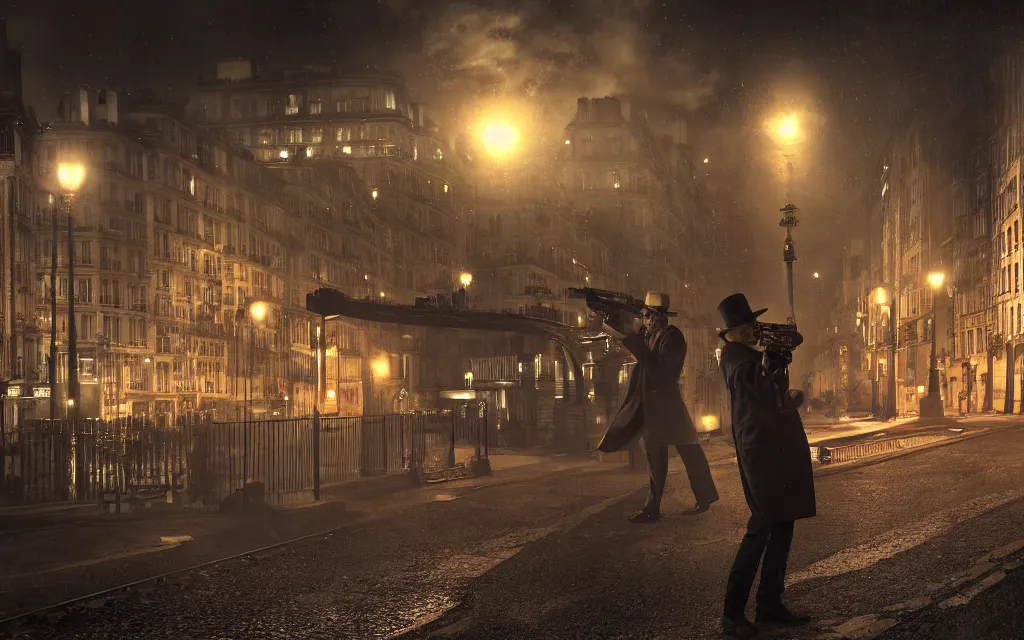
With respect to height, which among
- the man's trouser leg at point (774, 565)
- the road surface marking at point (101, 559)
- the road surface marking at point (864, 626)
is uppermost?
the man's trouser leg at point (774, 565)

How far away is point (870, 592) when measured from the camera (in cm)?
627

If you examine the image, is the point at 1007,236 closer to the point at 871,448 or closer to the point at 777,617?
the point at 871,448

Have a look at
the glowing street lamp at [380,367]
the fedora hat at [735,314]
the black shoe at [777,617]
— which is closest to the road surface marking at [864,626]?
the black shoe at [777,617]

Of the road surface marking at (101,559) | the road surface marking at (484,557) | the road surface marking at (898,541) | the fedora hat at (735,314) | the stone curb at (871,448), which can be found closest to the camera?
the fedora hat at (735,314)

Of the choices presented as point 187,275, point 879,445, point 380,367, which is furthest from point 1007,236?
point 187,275

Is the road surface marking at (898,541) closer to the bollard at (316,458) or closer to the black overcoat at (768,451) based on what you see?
the black overcoat at (768,451)

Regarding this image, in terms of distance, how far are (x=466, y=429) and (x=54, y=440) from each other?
10.2 meters

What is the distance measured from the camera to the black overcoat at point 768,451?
5480 mm

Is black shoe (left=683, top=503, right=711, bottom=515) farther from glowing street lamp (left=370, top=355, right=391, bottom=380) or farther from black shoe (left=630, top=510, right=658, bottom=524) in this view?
glowing street lamp (left=370, top=355, right=391, bottom=380)

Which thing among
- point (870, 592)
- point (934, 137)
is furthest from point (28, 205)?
point (934, 137)

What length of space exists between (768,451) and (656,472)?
346cm

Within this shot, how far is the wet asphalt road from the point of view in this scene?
6.01 metres

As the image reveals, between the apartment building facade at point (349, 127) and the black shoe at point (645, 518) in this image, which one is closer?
the black shoe at point (645, 518)

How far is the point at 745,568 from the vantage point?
5438 mm
